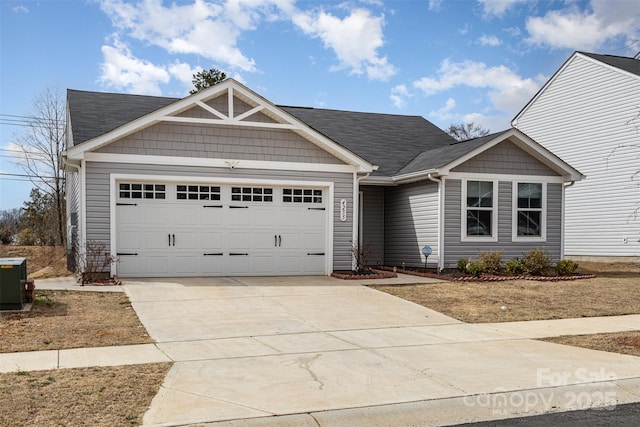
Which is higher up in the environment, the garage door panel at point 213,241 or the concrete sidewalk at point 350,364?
the garage door panel at point 213,241

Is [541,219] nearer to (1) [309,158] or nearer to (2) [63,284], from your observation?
(1) [309,158]

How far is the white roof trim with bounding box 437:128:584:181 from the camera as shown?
54.7 ft

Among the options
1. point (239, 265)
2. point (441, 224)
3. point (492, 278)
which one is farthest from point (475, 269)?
point (239, 265)

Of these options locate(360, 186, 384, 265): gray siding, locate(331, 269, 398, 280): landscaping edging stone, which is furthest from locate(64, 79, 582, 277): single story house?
locate(331, 269, 398, 280): landscaping edging stone

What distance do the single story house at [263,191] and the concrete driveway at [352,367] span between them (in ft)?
11.4

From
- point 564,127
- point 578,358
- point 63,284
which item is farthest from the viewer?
point 564,127

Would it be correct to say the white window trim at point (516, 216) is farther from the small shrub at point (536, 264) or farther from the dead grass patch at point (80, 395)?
the dead grass patch at point (80, 395)

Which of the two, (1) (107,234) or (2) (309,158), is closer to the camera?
(1) (107,234)

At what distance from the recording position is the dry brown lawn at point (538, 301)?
9.28m

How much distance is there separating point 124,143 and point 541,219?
1217cm

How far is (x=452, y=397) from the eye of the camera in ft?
19.9

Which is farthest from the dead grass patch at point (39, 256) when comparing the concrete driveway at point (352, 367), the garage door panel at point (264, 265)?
→ the concrete driveway at point (352, 367)

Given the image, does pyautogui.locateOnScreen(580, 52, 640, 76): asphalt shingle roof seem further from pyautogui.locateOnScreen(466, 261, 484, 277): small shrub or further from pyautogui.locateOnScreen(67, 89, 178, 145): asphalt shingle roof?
pyautogui.locateOnScreen(67, 89, 178, 145): asphalt shingle roof

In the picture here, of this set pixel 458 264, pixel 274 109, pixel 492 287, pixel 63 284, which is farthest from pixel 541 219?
pixel 63 284
